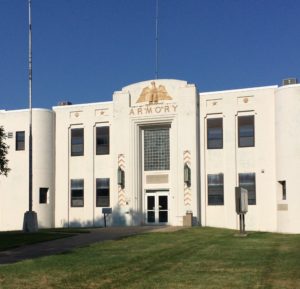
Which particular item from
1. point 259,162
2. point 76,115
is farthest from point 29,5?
point 259,162

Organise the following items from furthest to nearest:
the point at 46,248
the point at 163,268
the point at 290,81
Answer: the point at 290,81, the point at 46,248, the point at 163,268

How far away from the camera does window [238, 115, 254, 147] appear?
34750 mm

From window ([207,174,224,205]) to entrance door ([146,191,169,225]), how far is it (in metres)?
3.03

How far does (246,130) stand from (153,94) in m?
6.54

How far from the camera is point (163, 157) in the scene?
36.8 meters

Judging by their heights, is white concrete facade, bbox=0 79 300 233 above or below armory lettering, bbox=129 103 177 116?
below

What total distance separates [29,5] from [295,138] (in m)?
17.5

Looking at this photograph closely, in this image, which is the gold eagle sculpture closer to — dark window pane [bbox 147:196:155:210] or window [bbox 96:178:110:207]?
window [bbox 96:178:110:207]

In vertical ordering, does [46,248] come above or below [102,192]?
below

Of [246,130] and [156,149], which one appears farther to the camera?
[156,149]

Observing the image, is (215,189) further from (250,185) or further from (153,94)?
(153,94)

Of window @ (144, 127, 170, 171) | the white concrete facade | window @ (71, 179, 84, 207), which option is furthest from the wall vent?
→ window @ (71, 179, 84, 207)

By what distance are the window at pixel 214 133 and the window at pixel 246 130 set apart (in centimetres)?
123

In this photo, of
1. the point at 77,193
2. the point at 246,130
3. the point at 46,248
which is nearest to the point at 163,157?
the point at 246,130
